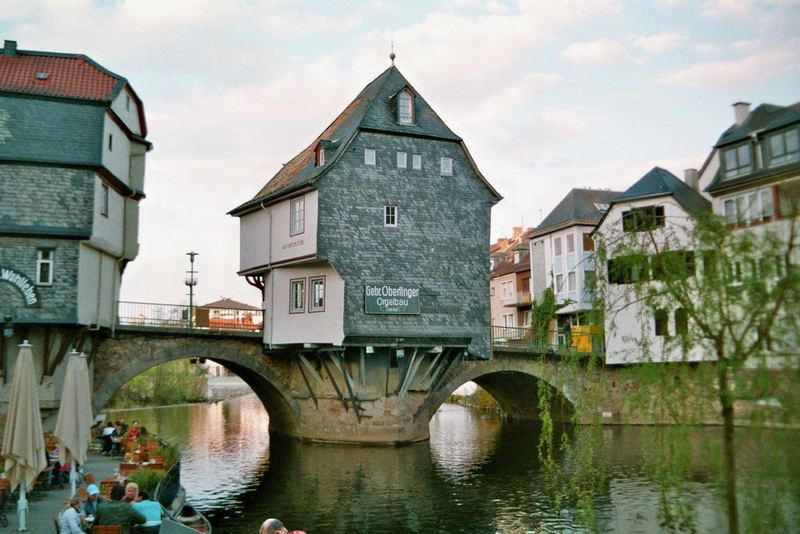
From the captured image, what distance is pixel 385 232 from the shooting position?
32438 millimetres

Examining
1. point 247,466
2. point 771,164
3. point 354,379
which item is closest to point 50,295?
point 247,466

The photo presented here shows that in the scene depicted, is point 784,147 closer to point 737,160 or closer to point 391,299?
point 737,160

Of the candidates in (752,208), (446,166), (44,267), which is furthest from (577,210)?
(752,208)

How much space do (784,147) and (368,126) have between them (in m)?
26.7

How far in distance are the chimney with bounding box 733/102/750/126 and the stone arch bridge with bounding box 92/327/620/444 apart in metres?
22.4

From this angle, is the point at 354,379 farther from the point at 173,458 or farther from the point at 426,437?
the point at 173,458

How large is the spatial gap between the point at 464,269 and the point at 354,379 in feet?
21.9

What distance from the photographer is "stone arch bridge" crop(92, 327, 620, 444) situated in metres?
30.5

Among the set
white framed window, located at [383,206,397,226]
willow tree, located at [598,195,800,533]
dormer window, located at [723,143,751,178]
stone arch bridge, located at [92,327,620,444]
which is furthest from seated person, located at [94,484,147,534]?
white framed window, located at [383,206,397,226]

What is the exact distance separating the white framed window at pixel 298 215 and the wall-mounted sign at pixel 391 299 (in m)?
3.71

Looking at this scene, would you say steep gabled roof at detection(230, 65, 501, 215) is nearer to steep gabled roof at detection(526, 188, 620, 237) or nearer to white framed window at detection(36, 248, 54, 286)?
white framed window at detection(36, 248, 54, 286)

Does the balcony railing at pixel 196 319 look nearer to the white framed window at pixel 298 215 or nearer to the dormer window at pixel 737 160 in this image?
the white framed window at pixel 298 215

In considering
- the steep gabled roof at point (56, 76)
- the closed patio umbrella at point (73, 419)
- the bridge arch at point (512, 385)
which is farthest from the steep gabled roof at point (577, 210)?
the closed patio umbrella at point (73, 419)

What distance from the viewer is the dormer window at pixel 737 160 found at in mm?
8001
